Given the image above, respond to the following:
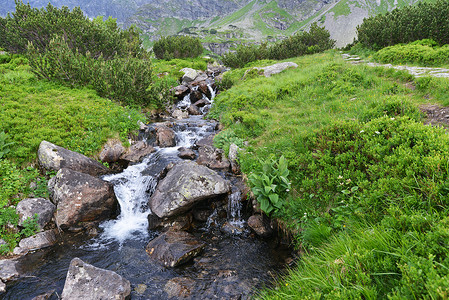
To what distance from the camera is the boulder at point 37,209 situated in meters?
7.30

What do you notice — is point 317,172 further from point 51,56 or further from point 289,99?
point 51,56

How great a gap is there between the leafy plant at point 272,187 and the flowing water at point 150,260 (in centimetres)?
137

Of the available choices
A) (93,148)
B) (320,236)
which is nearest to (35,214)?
(93,148)

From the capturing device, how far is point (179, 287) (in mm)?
5500

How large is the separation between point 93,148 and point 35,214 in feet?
14.8

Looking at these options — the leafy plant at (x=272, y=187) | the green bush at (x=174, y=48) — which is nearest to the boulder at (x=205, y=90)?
the leafy plant at (x=272, y=187)

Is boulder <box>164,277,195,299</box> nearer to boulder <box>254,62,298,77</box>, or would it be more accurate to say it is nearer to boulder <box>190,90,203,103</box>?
boulder <box>254,62,298,77</box>

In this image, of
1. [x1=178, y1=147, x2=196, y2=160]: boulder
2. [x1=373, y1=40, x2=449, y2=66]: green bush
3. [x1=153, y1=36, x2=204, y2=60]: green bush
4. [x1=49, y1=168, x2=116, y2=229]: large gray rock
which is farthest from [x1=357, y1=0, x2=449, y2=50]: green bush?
[x1=153, y1=36, x2=204, y2=60]: green bush

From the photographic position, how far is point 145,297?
208 inches

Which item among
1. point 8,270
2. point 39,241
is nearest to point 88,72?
point 39,241

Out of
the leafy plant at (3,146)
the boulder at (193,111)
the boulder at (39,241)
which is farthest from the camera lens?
the boulder at (193,111)

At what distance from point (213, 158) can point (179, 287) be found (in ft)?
21.5

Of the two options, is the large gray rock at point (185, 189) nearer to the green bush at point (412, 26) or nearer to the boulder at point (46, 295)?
the boulder at point (46, 295)

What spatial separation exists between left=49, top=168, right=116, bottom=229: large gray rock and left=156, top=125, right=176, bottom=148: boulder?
5369 millimetres
